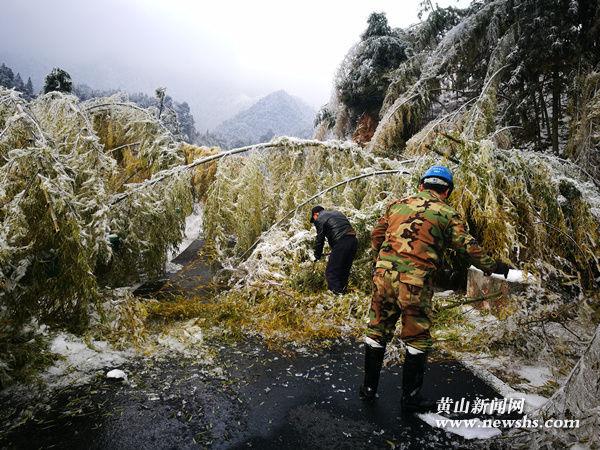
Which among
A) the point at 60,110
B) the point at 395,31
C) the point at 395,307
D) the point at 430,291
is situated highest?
the point at 395,31

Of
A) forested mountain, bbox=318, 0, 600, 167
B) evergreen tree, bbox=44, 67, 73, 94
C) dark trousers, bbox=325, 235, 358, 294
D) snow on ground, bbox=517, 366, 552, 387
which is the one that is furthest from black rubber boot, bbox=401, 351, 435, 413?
evergreen tree, bbox=44, 67, 73, 94

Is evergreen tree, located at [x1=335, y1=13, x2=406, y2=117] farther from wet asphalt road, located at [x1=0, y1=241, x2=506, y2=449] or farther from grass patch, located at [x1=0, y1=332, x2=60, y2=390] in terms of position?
grass patch, located at [x1=0, y1=332, x2=60, y2=390]

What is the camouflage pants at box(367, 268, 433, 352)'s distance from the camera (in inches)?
108

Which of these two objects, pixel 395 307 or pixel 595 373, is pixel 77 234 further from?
pixel 595 373

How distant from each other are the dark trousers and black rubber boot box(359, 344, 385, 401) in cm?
230

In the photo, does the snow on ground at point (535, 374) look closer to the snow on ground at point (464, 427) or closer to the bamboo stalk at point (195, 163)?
the snow on ground at point (464, 427)

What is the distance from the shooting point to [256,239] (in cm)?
636

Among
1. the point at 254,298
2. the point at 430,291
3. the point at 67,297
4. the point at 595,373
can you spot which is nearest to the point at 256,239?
the point at 254,298

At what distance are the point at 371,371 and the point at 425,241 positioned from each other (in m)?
1.16

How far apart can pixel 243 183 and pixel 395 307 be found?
406 centimetres

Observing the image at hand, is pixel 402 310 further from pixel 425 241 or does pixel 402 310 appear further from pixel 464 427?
pixel 464 427

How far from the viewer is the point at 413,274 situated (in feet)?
9.01

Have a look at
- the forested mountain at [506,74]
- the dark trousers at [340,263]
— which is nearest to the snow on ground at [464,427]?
the dark trousers at [340,263]

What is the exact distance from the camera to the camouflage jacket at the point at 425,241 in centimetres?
274
